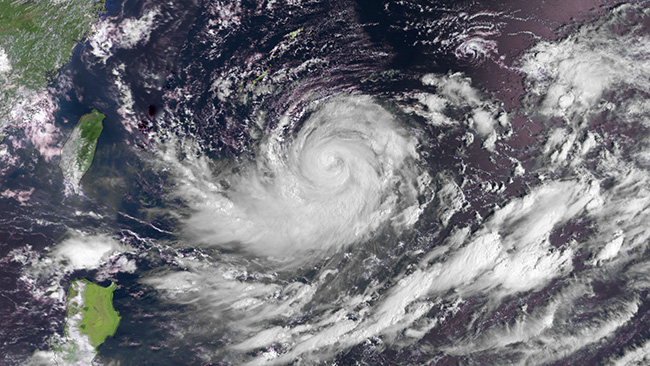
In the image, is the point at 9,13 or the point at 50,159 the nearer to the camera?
the point at 50,159

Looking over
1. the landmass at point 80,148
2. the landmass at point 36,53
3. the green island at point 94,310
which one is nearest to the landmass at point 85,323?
the green island at point 94,310

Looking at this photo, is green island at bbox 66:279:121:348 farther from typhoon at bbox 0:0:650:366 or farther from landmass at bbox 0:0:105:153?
landmass at bbox 0:0:105:153

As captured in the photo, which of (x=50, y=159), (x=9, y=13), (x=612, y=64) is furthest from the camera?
(x=9, y=13)

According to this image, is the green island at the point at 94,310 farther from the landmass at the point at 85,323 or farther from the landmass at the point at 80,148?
the landmass at the point at 80,148

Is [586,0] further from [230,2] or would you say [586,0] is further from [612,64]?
[230,2]

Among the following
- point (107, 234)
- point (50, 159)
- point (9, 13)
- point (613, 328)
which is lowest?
point (613, 328)

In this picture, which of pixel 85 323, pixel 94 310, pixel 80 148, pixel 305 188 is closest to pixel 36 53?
pixel 80 148

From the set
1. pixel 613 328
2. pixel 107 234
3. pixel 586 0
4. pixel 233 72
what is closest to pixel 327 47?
pixel 233 72

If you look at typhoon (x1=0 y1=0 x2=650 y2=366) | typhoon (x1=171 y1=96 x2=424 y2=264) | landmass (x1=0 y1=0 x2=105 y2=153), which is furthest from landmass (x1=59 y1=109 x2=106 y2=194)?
typhoon (x1=171 y1=96 x2=424 y2=264)
